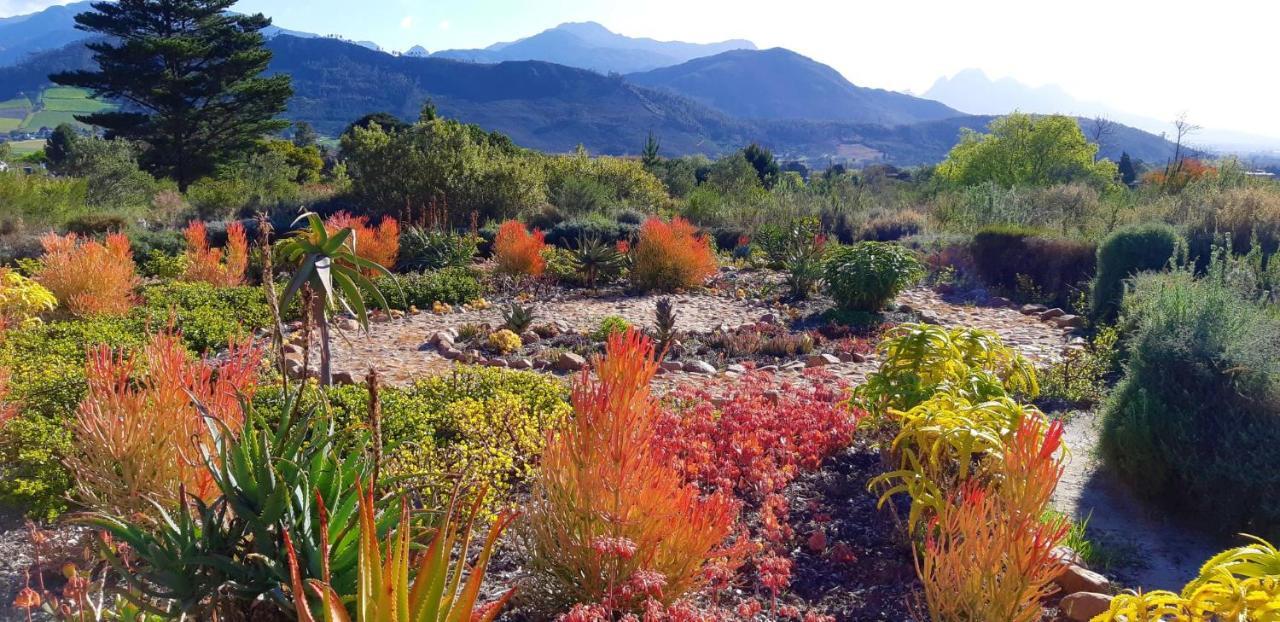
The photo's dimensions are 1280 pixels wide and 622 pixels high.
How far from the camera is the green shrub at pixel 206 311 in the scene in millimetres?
5941

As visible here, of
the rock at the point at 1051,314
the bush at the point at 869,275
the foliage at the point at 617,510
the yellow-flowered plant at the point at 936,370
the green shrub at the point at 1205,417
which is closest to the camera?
the foliage at the point at 617,510

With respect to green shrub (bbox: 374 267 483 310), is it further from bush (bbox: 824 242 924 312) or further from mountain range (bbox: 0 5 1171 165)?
mountain range (bbox: 0 5 1171 165)

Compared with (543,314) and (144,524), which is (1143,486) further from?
(543,314)

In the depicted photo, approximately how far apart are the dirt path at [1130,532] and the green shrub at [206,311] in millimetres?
5735

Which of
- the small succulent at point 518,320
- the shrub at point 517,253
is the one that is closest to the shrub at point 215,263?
the shrub at point 517,253

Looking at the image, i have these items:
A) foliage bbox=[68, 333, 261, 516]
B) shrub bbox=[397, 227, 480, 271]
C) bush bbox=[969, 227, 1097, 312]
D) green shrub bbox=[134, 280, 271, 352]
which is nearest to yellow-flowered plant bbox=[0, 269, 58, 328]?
green shrub bbox=[134, 280, 271, 352]

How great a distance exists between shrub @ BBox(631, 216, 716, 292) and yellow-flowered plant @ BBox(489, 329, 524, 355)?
3072 mm

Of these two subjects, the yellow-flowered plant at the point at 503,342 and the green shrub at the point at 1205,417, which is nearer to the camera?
the green shrub at the point at 1205,417

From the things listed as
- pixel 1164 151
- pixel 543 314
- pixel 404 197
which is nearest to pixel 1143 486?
pixel 543 314

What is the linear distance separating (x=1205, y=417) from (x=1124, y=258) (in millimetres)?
5196

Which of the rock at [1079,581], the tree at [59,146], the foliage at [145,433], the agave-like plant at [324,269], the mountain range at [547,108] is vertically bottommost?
the tree at [59,146]

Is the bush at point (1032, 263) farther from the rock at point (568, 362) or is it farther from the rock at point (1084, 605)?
the rock at point (1084, 605)

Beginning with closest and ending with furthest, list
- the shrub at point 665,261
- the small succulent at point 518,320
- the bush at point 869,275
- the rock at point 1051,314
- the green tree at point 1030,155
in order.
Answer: the small succulent at point 518,320, the bush at point 869,275, the rock at point 1051,314, the shrub at point 665,261, the green tree at point 1030,155

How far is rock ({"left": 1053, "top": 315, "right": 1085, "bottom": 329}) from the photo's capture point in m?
7.93
